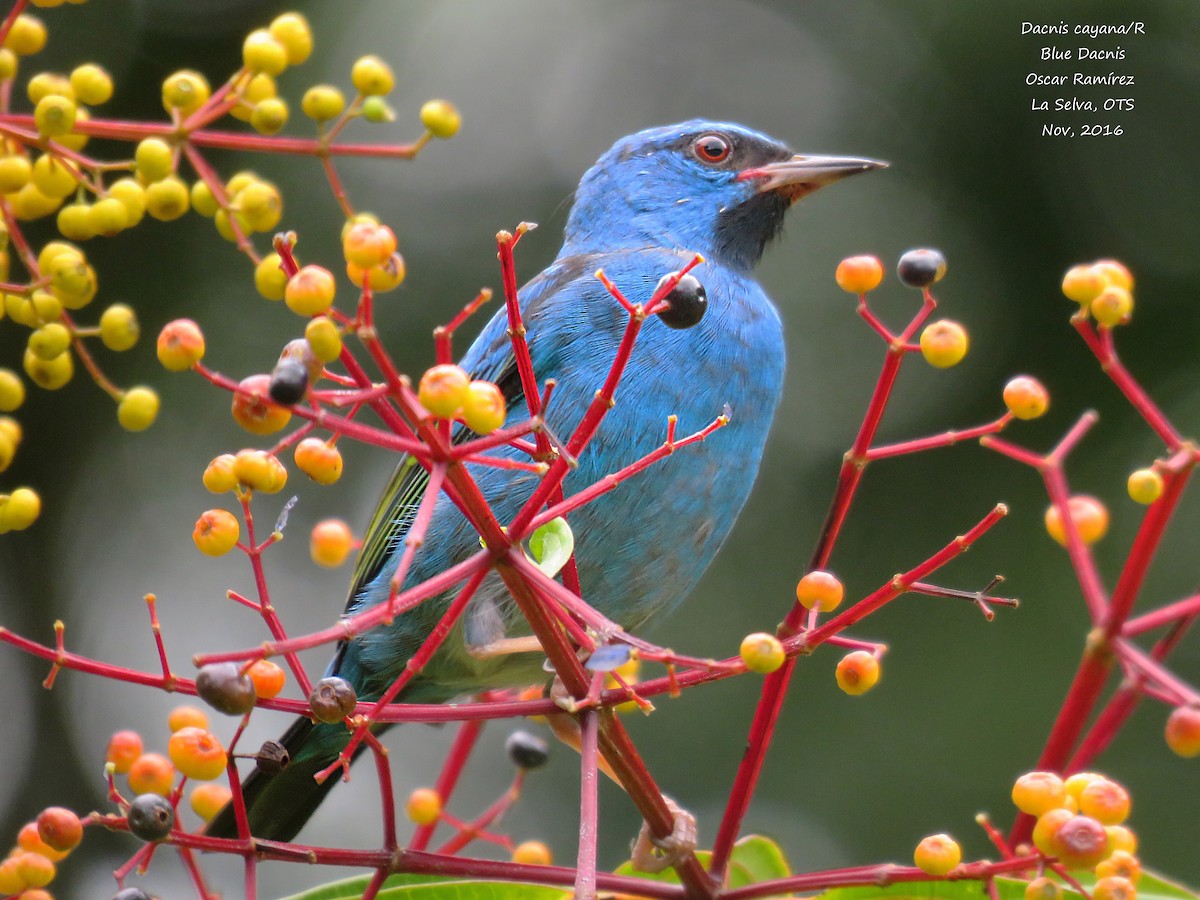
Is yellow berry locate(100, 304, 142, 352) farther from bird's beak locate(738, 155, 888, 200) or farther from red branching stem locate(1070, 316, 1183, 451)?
bird's beak locate(738, 155, 888, 200)

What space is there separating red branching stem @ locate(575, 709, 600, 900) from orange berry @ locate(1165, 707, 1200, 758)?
2.12 feet

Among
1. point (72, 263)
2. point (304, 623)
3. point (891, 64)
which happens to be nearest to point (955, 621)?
point (891, 64)

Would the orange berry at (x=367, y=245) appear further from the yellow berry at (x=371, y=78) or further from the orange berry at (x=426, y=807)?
the orange berry at (x=426, y=807)

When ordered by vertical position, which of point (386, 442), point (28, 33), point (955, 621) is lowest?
point (955, 621)

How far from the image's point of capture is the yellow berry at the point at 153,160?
191 centimetres

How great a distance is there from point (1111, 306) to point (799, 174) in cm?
227

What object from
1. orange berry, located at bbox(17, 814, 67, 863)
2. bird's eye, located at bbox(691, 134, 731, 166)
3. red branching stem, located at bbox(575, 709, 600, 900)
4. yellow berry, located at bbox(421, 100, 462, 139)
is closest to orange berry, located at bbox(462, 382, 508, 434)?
red branching stem, located at bbox(575, 709, 600, 900)

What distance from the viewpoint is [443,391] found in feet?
4.82

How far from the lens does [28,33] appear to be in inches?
84.2

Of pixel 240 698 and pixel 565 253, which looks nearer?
pixel 240 698

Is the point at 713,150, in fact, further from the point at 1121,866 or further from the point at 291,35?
the point at 1121,866

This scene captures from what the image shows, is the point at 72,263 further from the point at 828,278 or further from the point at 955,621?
the point at 828,278

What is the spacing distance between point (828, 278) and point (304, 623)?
9.47 feet

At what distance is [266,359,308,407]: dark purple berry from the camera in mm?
1450
